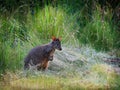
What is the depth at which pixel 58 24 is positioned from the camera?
12.1 metres

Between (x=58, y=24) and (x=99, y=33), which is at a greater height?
(x=58, y=24)

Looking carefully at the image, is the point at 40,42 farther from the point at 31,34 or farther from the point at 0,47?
the point at 0,47

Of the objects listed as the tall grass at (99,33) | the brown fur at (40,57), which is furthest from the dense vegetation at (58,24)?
the brown fur at (40,57)

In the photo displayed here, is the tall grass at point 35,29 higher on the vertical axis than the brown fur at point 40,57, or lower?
higher

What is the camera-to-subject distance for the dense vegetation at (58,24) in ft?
37.3

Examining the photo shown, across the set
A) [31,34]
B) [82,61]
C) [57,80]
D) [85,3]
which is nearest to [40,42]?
[31,34]

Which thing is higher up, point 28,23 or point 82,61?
point 28,23

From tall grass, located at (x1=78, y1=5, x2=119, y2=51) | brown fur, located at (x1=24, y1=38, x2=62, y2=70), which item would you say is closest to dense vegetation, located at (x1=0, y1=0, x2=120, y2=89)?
tall grass, located at (x1=78, y1=5, x2=119, y2=51)

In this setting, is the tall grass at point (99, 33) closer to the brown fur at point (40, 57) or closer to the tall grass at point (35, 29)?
the tall grass at point (35, 29)

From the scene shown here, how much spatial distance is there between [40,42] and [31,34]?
0.33 m

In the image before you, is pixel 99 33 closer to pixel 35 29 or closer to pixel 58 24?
pixel 58 24

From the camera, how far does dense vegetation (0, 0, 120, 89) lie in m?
11.4

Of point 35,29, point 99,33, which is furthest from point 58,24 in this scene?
point 99,33

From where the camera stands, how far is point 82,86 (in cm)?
941
